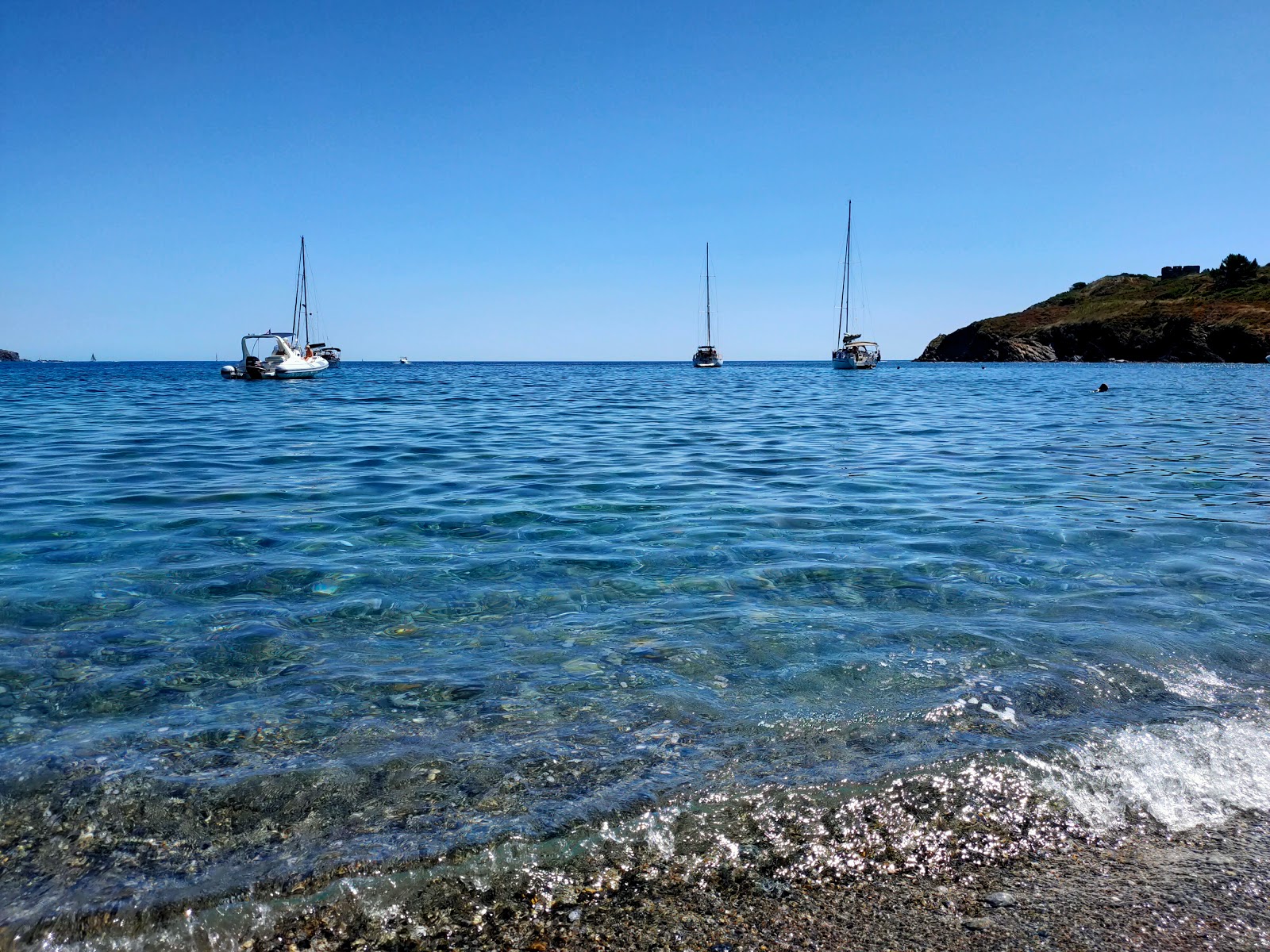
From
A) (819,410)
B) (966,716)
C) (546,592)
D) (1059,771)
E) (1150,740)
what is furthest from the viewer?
(819,410)

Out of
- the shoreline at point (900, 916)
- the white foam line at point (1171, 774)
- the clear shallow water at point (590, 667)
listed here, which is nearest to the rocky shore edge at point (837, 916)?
the shoreline at point (900, 916)

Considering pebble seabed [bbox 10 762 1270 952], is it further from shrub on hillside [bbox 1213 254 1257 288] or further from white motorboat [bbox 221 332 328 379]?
shrub on hillside [bbox 1213 254 1257 288]

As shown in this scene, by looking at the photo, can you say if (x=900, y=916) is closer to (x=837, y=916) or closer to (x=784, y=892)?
(x=837, y=916)

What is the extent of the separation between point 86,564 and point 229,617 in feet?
8.56

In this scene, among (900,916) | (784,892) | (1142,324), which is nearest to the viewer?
(900,916)

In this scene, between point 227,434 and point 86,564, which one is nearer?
point 86,564

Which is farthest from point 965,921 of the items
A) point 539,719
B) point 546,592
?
point 546,592

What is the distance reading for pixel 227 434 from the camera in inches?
805

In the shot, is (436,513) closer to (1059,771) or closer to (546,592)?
(546,592)

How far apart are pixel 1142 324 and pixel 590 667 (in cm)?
12534

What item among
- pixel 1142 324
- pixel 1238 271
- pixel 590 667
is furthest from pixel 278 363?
pixel 1238 271

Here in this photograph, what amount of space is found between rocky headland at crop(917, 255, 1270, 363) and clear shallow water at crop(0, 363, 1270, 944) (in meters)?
104

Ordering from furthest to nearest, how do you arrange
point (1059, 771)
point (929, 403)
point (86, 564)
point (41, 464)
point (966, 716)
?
point (929, 403) < point (41, 464) < point (86, 564) < point (966, 716) < point (1059, 771)

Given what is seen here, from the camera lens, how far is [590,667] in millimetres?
5125
